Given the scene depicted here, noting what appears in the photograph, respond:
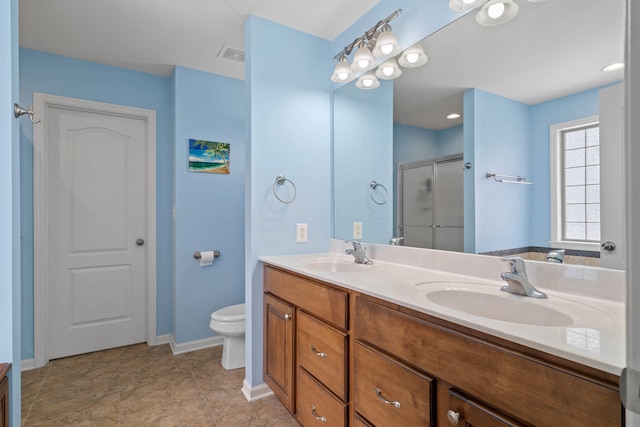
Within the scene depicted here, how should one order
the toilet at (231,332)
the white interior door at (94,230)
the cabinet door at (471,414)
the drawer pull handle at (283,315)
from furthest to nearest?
the white interior door at (94,230), the toilet at (231,332), the drawer pull handle at (283,315), the cabinet door at (471,414)

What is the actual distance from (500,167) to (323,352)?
1123mm

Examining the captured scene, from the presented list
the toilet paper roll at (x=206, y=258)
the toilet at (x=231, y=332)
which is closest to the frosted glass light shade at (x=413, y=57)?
the toilet at (x=231, y=332)

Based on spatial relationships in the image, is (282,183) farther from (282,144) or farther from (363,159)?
(363,159)

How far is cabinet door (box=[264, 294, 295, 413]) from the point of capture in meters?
1.65

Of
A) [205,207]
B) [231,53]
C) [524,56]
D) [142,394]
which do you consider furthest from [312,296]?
[231,53]

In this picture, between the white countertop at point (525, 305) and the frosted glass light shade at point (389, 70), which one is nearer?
the white countertop at point (525, 305)

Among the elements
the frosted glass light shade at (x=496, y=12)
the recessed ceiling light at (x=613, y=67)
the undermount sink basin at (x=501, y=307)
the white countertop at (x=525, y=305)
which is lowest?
the undermount sink basin at (x=501, y=307)

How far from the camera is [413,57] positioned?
1741mm

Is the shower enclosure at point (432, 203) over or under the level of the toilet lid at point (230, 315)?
over

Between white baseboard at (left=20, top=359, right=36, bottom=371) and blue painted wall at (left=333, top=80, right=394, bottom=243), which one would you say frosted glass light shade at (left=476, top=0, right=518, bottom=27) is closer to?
blue painted wall at (left=333, top=80, right=394, bottom=243)

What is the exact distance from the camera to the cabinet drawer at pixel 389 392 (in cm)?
94

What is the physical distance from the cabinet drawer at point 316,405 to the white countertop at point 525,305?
50cm

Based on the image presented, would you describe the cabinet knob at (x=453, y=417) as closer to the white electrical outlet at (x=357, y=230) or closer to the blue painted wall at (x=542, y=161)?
the blue painted wall at (x=542, y=161)

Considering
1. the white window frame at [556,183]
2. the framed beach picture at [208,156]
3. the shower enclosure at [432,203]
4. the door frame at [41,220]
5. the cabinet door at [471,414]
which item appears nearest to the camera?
the cabinet door at [471,414]
